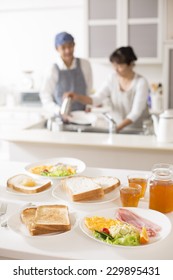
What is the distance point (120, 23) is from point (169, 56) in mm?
706

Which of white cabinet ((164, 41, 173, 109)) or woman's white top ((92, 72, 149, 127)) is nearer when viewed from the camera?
woman's white top ((92, 72, 149, 127))

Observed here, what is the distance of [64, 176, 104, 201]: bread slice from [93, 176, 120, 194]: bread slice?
0.04 meters

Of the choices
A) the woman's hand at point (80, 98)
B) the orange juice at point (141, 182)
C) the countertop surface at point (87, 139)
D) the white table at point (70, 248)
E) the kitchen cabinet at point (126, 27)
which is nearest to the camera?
the white table at point (70, 248)


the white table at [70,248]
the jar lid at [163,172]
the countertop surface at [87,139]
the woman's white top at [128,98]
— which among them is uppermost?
the woman's white top at [128,98]

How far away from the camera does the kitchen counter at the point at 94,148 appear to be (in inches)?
95.2

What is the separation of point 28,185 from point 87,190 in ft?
0.88

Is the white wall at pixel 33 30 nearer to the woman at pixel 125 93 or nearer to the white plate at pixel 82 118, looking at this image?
the woman at pixel 125 93

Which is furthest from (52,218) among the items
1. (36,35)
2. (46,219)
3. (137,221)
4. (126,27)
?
(36,35)

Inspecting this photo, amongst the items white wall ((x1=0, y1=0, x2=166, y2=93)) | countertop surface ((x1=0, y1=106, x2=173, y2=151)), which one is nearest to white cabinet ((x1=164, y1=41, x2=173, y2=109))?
white wall ((x1=0, y1=0, x2=166, y2=93))

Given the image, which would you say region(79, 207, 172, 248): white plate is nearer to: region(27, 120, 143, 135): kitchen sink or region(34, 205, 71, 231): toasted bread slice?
region(34, 205, 71, 231): toasted bread slice

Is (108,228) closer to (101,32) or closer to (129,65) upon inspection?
(129,65)

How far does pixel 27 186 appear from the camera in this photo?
1.59 metres

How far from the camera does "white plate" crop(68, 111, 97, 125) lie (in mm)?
3088

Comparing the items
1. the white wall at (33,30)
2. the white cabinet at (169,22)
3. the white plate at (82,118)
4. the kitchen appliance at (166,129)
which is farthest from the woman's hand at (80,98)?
the white wall at (33,30)
